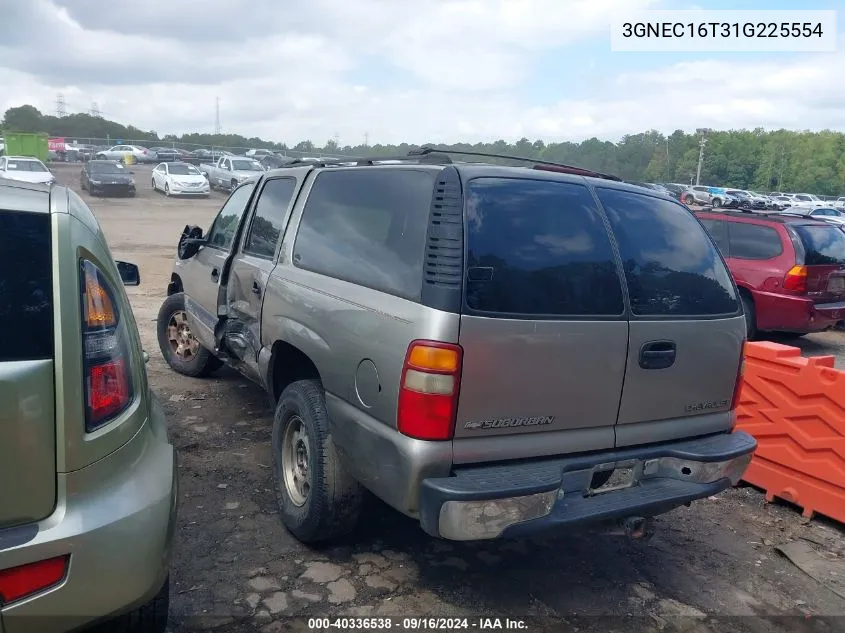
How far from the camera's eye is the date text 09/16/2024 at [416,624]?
2943mm

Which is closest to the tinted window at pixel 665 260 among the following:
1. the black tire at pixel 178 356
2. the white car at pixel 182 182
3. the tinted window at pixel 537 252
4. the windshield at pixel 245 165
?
the tinted window at pixel 537 252

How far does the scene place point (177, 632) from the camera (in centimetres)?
283

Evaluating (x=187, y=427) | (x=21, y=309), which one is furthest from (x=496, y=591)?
(x=187, y=427)

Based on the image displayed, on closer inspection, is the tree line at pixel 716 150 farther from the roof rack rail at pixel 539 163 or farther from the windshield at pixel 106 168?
the roof rack rail at pixel 539 163

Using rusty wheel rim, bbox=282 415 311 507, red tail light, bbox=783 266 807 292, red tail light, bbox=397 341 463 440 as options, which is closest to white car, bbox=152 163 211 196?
red tail light, bbox=783 266 807 292

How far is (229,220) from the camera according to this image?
5289mm

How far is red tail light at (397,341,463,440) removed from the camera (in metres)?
2.69

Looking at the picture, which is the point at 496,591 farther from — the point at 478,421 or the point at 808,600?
the point at 808,600

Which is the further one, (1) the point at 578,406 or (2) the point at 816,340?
(2) the point at 816,340

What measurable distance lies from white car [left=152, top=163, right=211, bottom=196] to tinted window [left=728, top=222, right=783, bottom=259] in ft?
87.2

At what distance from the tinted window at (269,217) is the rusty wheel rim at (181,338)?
1.78m

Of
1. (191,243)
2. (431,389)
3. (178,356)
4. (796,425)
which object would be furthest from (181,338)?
(796,425)

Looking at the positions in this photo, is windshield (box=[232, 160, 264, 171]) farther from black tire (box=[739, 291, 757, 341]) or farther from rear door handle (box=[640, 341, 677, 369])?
rear door handle (box=[640, 341, 677, 369])

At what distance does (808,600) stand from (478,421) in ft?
6.65
